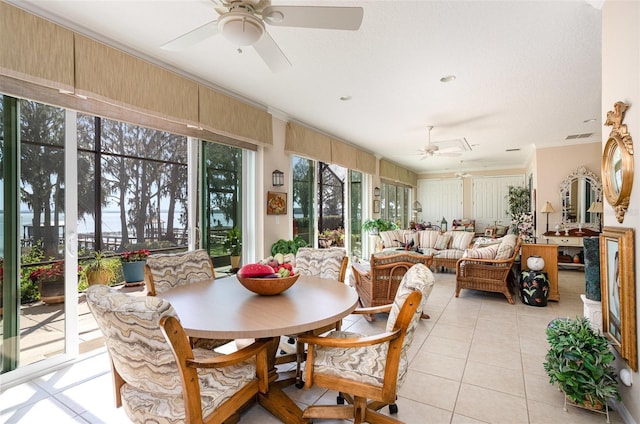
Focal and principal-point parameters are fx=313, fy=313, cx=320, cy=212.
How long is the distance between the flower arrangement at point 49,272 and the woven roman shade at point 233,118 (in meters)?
1.83

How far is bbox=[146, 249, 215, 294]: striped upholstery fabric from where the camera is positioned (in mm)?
2320

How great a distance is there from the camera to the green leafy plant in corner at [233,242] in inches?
165

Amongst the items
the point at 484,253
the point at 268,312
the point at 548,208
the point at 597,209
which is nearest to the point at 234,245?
the point at 268,312

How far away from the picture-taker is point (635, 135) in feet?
5.46

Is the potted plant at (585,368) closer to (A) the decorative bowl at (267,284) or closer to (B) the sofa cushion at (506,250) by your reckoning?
(A) the decorative bowl at (267,284)

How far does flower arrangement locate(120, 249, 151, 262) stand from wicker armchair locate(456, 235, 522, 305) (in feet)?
14.8

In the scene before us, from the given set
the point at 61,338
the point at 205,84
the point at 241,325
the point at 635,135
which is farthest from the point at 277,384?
the point at 205,84

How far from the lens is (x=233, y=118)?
3773mm

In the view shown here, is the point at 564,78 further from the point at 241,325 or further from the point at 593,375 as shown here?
the point at 241,325

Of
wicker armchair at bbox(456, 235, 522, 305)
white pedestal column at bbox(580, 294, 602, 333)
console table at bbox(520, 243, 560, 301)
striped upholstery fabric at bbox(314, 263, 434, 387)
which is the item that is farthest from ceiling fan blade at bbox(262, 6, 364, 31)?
console table at bbox(520, 243, 560, 301)

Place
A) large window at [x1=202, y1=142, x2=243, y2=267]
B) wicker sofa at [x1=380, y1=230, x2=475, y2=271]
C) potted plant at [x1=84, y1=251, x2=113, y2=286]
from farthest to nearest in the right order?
wicker sofa at [x1=380, y1=230, x2=475, y2=271] < large window at [x1=202, y1=142, x2=243, y2=267] < potted plant at [x1=84, y1=251, x2=113, y2=286]

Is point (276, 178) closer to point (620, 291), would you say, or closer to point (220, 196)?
point (220, 196)

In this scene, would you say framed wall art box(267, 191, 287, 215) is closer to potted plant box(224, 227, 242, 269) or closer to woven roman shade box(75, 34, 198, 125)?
potted plant box(224, 227, 242, 269)

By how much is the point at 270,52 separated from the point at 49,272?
8.33ft
